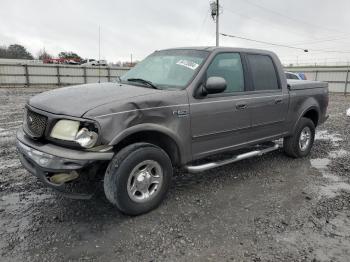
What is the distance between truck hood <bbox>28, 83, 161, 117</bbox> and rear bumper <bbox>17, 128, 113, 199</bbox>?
0.38m

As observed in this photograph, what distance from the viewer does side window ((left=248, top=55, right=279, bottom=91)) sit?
5.05 meters

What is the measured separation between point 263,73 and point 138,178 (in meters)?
2.83

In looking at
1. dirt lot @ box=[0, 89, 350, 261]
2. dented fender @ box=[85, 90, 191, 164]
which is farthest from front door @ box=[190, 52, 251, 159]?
dirt lot @ box=[0, 89, 350, 261]

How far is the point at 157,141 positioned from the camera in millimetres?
3934

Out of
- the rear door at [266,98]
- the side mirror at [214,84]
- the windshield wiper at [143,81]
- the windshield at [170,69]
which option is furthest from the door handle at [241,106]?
the windshield wiper at [143,81]

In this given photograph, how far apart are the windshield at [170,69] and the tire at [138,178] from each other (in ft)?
3.31

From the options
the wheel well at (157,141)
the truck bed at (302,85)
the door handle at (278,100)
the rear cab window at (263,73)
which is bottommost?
the wheel well at (157,141)

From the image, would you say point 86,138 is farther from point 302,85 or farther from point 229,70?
point 302,85

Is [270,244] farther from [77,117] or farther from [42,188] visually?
[42,188]

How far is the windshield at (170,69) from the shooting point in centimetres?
422

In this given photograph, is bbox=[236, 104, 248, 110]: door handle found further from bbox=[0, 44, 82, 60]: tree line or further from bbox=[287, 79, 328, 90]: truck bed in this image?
bbox=[0, 44, 82, 60]: tree line

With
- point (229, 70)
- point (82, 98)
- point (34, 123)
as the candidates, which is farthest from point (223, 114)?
point (34, 123)

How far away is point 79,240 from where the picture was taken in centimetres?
321

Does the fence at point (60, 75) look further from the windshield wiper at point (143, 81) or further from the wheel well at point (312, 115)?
the windshield wiper at point (143, 81)
